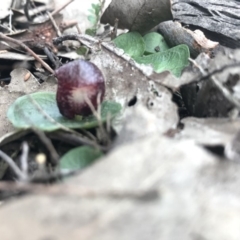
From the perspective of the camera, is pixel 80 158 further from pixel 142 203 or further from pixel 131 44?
pixel 131 44

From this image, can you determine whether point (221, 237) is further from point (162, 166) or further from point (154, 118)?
point (154, 118)

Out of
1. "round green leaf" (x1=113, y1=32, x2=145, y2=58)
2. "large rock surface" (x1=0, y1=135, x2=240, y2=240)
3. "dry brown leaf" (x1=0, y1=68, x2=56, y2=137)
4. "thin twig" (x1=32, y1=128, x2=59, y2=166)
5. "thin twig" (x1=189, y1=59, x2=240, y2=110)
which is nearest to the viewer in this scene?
"large rock surface" (x1=0, y1=135, x2=240, y2=240)

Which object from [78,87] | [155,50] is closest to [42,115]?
[78,87]

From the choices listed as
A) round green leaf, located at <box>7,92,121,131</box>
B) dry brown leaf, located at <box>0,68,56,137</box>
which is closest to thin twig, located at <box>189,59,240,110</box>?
round green leaf, located at <box>7,92,121,131</box>

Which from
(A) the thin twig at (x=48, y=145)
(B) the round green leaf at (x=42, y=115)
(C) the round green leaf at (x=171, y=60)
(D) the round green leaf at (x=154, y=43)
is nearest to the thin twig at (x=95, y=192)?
(A) the thin twig at (x=48, y=145)

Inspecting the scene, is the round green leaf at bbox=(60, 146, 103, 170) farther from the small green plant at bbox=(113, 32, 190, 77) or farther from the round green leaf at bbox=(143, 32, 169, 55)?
the round green leaf at bbox=(143, 32, 169, 55)

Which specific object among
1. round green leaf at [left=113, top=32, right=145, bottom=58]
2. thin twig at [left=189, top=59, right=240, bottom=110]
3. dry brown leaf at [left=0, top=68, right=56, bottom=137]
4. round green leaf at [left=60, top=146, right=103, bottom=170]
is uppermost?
thin twig at [left=189, top=59, right=240, bottom=110]

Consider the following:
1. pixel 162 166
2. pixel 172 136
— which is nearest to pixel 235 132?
pixel 172 136

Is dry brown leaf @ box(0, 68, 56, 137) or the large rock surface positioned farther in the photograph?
dry brown leaf @ box(0, 68, 56, 137)
